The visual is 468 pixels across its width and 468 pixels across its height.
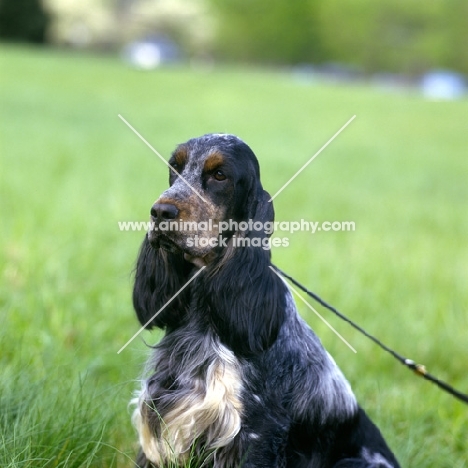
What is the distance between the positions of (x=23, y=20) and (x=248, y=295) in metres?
51.5

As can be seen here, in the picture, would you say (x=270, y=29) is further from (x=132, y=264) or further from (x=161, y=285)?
(x=161, y=285)

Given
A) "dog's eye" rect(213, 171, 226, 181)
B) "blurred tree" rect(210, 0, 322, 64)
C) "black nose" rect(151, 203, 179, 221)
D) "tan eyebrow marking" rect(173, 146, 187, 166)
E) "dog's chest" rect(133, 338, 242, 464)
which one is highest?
"tan eyebrow marking" rect(173, 146, 187, 166)

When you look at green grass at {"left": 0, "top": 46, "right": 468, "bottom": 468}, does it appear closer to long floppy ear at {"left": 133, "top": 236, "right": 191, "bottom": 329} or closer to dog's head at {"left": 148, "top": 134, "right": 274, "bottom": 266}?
long floppy ear at {"left": 133, "top": 236, "right": 191, "bottom": 329}

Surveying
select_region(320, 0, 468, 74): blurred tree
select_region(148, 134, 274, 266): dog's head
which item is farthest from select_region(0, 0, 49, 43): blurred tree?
select_region(148, 134, 274, 266): dog's head

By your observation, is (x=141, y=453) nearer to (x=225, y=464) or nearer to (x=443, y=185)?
(x=225, y=464)

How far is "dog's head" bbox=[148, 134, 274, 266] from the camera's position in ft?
9.85

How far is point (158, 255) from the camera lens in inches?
133

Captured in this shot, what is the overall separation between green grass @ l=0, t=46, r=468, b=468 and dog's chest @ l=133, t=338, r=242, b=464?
0.37 m

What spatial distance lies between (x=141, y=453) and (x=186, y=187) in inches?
54.6

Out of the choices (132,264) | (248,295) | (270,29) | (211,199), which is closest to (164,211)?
(211,199)

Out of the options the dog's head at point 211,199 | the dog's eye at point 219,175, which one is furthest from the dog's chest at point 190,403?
the dog's eye at point 219,175

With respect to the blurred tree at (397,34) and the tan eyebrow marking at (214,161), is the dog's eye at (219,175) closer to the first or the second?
the tan eyebrow marking at (214,161)

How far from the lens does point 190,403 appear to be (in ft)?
10.3

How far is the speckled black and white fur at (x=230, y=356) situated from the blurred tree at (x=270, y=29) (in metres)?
66.6
